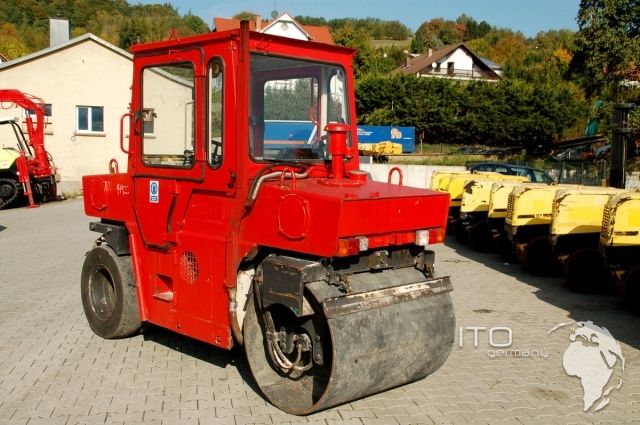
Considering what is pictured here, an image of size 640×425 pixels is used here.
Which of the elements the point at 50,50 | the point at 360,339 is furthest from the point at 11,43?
the point at 360,339

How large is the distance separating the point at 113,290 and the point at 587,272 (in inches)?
263

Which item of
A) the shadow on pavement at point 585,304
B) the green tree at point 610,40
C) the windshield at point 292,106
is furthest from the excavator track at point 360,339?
the green tree at point 610,40

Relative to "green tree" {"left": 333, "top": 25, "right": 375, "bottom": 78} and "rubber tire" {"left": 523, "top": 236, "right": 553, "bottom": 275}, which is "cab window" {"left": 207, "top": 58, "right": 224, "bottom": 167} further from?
"green tree" {"left": 333, "top": 25, "right": 375, "bottom": 78}

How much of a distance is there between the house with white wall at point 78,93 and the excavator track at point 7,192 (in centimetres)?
629

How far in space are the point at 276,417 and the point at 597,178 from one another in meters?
24.1

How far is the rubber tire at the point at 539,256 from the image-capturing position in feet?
38.3

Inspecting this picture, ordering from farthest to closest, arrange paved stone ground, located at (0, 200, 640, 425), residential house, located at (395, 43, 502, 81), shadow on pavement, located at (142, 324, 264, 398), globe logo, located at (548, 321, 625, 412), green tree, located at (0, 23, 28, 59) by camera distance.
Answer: residential house, located at (395, 43, 502, 81), green tree, located at (0, 23, 28, 59), shadow on pavement, located at (142, 324, 264, 398), globe logo, located at (548, 321, 625, 412), paved stone ground, located at (0, 200, 640, 425)

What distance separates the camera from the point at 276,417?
5.44 m

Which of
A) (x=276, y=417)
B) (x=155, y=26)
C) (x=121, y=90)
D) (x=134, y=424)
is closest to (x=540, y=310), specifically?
(x=276, y=417)

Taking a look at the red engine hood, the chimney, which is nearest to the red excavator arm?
the chimney

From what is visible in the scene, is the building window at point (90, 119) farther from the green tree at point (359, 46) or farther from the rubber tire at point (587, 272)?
the green tree at point (359, 46)

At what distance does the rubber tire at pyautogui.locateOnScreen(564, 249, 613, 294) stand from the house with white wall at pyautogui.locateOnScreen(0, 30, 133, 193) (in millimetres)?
21737

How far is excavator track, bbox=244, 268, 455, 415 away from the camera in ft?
16.3

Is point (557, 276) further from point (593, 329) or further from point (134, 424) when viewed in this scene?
A: point (134, 424)
